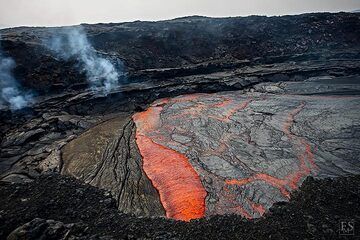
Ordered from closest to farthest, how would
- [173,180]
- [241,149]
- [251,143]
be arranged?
[173,180] < [241,149] < [251,143]

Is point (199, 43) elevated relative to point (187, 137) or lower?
elevated

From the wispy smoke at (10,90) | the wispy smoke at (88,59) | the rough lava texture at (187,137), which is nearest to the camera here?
the rough lava texture at (187,137)

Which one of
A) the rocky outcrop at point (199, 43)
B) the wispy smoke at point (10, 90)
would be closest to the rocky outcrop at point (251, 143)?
the rocky outcrop at point (199, 43)

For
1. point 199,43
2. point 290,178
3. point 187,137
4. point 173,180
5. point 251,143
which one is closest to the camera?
point 290,178

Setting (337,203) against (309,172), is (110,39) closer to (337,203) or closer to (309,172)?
(309,172)

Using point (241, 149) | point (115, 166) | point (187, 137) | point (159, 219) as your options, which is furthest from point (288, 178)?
point (115, 166)

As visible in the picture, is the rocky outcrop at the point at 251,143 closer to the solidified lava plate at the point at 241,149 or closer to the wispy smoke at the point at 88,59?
the solidified lava plate at the point at 241,149

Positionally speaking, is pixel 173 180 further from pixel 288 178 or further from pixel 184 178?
pixel 288 178

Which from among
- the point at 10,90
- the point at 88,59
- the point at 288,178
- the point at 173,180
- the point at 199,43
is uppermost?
the point at 199,43
